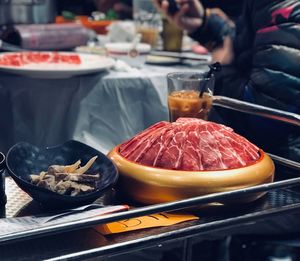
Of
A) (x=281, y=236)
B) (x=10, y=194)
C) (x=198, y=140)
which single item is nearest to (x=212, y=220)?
(x=198, y=140)

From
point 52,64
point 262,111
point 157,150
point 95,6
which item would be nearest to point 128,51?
point 52,64

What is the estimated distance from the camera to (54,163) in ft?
2.70

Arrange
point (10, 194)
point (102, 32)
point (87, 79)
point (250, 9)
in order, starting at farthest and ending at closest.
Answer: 1. point (102, 32)
2. point (87, 79)
3. point (250, 9)
4. point (10, 194)

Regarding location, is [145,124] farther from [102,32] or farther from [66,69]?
[102,32]

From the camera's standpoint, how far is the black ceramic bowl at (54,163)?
2.20 ft

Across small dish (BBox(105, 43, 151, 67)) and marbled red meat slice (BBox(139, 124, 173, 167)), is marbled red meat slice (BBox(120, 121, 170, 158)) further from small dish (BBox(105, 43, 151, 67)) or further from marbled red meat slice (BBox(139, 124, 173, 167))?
small dish (BBox(105, 43, 151, 67))

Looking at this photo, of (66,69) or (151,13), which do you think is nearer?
(66,69)

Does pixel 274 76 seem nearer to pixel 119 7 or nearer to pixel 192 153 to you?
pixel 192 153

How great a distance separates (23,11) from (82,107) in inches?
29.3

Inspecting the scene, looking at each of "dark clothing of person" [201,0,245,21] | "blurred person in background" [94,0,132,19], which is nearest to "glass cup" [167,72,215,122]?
"dark clothing of person" [201,0,245,21]

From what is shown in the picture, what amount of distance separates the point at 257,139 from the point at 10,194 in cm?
76

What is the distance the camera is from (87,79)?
162 centimetres

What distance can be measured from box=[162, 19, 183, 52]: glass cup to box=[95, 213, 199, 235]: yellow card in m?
1.53

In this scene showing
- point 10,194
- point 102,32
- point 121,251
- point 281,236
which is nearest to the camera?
point 121,251
